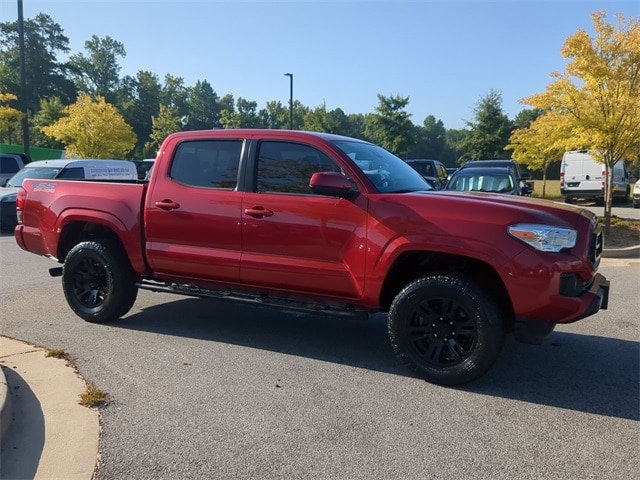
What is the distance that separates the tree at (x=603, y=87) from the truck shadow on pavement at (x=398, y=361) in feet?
25.5

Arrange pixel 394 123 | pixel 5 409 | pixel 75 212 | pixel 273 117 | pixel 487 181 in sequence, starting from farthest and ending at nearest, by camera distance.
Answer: pixel 273 117, pixel 394 123, pixel 487 181, pixel 75 212, pixel 5 409

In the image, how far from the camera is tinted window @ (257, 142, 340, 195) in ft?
15.7

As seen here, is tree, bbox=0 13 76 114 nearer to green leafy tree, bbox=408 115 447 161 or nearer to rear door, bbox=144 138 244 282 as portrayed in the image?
green leafy tree, bbox=408 115 447 161

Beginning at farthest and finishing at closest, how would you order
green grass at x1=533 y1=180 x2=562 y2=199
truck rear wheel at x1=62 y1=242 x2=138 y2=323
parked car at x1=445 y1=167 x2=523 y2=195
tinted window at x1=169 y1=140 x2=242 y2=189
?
1. green grass at x1=533 y1=180 x2=562 y2=199
2. parked car at x1=445 y1=167 x2=523 y2=195
3. truck rear wheel at x1=62 y1=242 x2=138 y2=323
4. tinted window at x1=169 y1=140 x2=242 y2=189

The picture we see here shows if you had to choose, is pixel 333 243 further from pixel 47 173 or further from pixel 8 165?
pixel 8 165

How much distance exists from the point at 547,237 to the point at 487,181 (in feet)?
28.4

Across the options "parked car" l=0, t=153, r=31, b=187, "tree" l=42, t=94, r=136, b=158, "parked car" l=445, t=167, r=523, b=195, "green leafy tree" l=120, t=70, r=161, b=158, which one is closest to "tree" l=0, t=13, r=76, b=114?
"green leafy tree" l=120, t=70, r=161, b=158

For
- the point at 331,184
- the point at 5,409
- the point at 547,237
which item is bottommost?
the point at 5,409

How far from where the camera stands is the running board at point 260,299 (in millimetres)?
4610

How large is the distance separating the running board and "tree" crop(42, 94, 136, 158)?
24289 mm

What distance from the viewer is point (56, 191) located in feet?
19.4

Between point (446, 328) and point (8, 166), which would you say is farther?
point (8, 166)

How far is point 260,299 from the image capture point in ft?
16.2

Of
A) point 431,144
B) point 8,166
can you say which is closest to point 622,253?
point 8,166
